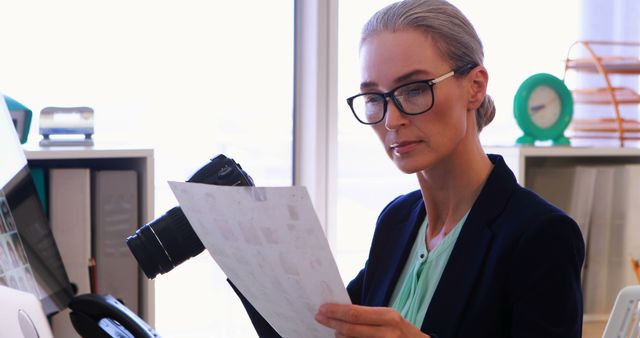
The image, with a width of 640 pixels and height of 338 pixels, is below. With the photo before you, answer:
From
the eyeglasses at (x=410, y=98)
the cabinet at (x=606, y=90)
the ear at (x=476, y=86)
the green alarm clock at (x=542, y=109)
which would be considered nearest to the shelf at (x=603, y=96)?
the cabinet at (x=606, y=90)

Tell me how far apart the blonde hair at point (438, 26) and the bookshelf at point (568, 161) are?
0.99 m

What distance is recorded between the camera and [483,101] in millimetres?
1212

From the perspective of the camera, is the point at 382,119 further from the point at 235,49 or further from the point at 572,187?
the point at 235,49

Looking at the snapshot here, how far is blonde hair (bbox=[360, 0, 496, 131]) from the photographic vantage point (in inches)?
44.4

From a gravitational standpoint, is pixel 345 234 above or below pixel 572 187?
below

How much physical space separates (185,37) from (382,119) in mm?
1442

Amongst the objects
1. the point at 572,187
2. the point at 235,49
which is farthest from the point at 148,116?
the point at 572,187

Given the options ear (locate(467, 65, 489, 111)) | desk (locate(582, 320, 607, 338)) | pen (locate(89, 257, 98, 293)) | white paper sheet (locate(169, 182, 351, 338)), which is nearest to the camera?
white paper sheet (locate(169, 182, 351, 338))

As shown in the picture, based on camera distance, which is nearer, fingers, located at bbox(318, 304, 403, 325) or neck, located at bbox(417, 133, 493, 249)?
fingers, located at bbox(318, 304, 403, 325)

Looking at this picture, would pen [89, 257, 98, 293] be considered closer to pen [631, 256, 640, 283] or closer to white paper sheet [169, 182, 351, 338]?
white paper sheet [169, 182, 351, 338]

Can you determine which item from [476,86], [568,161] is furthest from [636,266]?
[476,86]

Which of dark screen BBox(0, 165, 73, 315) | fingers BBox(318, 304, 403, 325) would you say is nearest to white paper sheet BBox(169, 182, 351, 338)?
fingers BBox(318, 304, 403, 325)

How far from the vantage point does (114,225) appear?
5.71ft

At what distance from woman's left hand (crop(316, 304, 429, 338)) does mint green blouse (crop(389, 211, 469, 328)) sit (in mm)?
250
